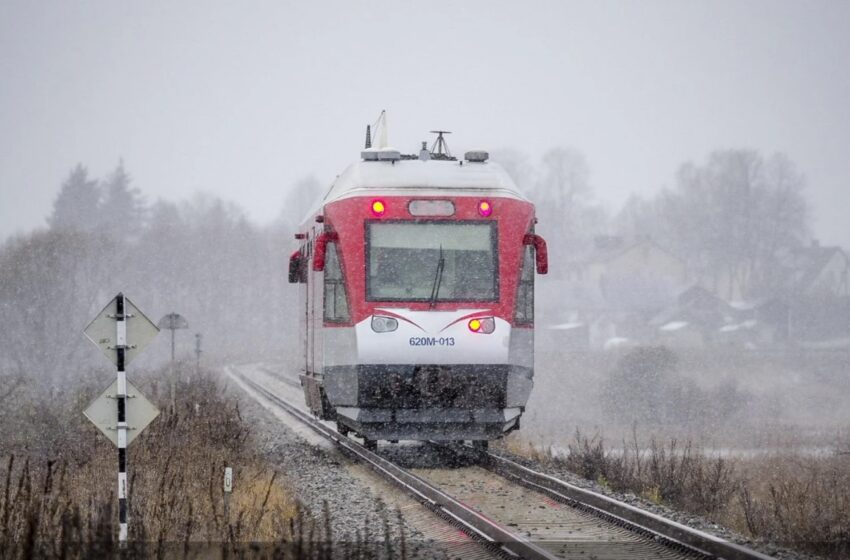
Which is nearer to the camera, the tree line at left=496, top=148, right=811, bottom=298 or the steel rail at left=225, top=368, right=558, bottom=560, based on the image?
the steel rail at left=225, top=368, right=558, bottom=560

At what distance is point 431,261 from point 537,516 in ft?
13.8

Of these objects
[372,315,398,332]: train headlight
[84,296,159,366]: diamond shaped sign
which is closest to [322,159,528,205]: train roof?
[372,315,398,332]: train headlight

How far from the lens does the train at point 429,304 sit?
13.7m

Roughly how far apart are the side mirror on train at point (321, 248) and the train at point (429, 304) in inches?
0.6

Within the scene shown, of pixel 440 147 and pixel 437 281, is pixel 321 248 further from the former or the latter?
pixel 440 147

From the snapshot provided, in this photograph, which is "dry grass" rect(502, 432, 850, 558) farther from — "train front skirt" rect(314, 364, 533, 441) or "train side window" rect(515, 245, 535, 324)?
"train side window" rect(515, 245, 535, 324)

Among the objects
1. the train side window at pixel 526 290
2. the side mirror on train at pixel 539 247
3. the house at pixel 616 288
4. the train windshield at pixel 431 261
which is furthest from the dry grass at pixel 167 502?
the house at pixel 616 288

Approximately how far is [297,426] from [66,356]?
106 ft

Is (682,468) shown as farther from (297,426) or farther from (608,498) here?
(297,426)

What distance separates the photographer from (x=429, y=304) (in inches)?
544

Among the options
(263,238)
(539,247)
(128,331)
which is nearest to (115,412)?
(128,331)

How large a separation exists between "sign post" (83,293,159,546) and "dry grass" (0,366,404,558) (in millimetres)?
448

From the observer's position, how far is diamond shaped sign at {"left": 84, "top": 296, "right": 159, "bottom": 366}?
9.38m

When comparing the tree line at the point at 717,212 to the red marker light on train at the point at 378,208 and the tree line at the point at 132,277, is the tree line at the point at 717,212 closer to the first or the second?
the tree line at the point at 132,277
